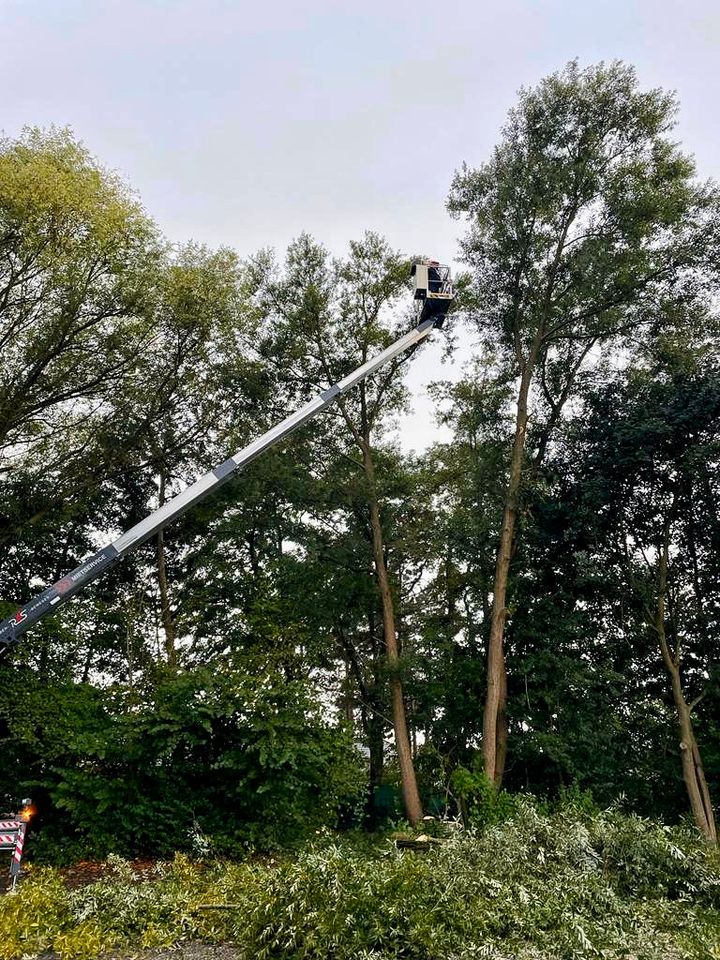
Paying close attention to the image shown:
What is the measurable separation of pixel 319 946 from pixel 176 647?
12.2m

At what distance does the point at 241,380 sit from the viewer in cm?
1573

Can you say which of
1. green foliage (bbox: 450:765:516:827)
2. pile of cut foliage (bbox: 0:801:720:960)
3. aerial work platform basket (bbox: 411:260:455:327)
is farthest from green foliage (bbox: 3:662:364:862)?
aerial work platform basket (bbox: 411:260:455:327)

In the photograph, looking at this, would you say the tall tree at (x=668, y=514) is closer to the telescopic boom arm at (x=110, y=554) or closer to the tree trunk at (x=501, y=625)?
the tree trunk at (x=501, y=625)

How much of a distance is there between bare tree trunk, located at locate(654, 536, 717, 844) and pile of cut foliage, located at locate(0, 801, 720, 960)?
7.28 meters

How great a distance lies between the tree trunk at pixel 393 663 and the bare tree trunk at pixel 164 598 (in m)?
4.34

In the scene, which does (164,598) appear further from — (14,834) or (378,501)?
(14,834)

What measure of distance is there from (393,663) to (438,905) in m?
9.23

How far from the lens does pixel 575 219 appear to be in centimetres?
1396

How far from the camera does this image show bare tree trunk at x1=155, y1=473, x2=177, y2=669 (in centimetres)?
1484

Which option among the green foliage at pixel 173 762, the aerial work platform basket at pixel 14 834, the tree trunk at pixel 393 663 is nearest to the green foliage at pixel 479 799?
the tree trunk at pixel 393 663

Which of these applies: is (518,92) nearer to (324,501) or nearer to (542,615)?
(324,501)

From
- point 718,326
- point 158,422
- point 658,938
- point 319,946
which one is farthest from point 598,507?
point 319,946

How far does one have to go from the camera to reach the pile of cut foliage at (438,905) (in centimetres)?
429

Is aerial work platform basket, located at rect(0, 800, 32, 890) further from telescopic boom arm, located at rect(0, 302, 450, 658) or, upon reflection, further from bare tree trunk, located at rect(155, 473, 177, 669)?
bare tree trunk, located at rect(155, 473, 177, 669)
